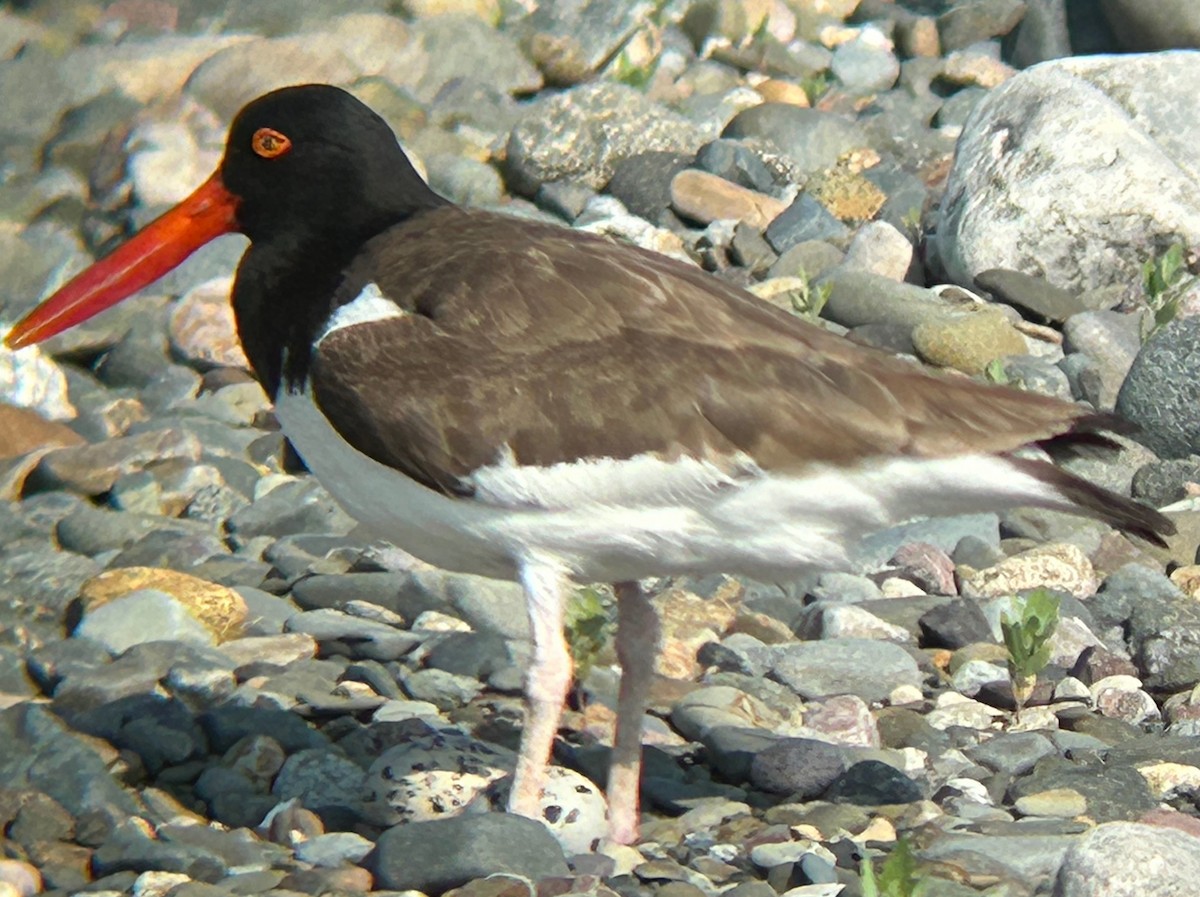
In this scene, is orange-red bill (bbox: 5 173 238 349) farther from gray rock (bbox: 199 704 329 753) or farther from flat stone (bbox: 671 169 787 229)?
flat stone (bbox: 671 169 787 229)

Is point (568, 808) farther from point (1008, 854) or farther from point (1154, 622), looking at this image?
point (1154, 622)

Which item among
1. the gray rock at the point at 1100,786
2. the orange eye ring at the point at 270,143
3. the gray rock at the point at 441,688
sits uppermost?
the orange eye ring at the point at 270,143

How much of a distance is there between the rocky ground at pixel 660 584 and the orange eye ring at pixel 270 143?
154cm

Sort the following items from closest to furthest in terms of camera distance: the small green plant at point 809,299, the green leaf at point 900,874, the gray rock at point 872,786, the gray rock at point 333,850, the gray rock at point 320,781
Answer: the green leaf at point 900,874 → the gray rock at point 333,850 → the gray rock at point 320,781 → the gray rock at point 872,786 → the small green plant at point 809,299

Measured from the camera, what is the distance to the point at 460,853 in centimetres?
412

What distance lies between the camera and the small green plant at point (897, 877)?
3.77m

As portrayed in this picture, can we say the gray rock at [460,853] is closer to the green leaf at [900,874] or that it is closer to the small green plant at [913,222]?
the green leaf at [900,874]

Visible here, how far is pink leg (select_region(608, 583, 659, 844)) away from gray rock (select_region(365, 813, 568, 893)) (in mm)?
448

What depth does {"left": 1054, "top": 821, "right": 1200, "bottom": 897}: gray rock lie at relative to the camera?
154 inches

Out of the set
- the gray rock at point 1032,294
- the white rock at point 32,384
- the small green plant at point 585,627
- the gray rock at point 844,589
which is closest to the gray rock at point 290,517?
the white rock at point 32,384

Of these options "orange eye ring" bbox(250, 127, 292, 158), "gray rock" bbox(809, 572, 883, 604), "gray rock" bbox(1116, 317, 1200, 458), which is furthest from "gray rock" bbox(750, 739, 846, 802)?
"gray rock" bbox(1116, 317, 1200, 458)

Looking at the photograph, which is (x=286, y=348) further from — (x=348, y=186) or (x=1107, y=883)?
(x=1107, y=883)

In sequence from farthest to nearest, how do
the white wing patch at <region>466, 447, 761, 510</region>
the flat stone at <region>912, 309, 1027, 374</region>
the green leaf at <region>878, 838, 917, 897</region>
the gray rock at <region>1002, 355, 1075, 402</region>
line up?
1. the flat stone at <region>912, 309, 1027, 374</region>
2. the gray rock at <region>1002, 355, 1075, 402</region>
3. the white wing patch at <region>466, 447, 761, 510</region>
4. the green leaf at <region>878, 838, 917, 897</region>

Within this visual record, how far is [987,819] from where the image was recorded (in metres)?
4.71
